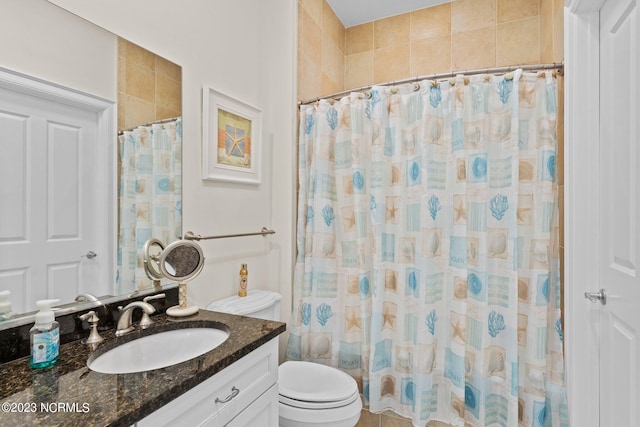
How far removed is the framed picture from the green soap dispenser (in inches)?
35.4

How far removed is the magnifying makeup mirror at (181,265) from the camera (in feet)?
4.54

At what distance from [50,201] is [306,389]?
1398 millimetres

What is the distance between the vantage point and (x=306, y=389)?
1757 mm

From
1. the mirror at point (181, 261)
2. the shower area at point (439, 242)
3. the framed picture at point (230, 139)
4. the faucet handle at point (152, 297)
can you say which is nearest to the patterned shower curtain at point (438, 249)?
the shower area at point (439, 242)

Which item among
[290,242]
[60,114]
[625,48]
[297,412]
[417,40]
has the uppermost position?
[417,40]

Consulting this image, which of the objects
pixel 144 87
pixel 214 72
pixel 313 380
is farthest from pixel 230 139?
pixel 313 380

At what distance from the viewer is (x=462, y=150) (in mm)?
1742

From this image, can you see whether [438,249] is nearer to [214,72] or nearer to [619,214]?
[619,214]

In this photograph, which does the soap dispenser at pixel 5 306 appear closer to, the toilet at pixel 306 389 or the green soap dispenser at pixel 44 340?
the green soap dispenser at pixel 44 340

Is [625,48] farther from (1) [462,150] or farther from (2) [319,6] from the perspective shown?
(2) [319,6]

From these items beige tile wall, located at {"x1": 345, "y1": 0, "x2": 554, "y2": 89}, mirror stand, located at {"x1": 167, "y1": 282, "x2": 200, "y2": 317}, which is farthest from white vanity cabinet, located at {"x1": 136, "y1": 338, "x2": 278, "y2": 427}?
beige tile wall, located at {"x1": 345, "y1": 0, "x2": 554, "y2": 89}

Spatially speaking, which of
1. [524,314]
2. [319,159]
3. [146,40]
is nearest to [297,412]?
[524,314]

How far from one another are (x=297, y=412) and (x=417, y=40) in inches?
107

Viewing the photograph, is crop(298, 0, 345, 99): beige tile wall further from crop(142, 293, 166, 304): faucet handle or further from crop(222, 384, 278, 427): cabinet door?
crop(222, 384, 278, 427): cabinet door
